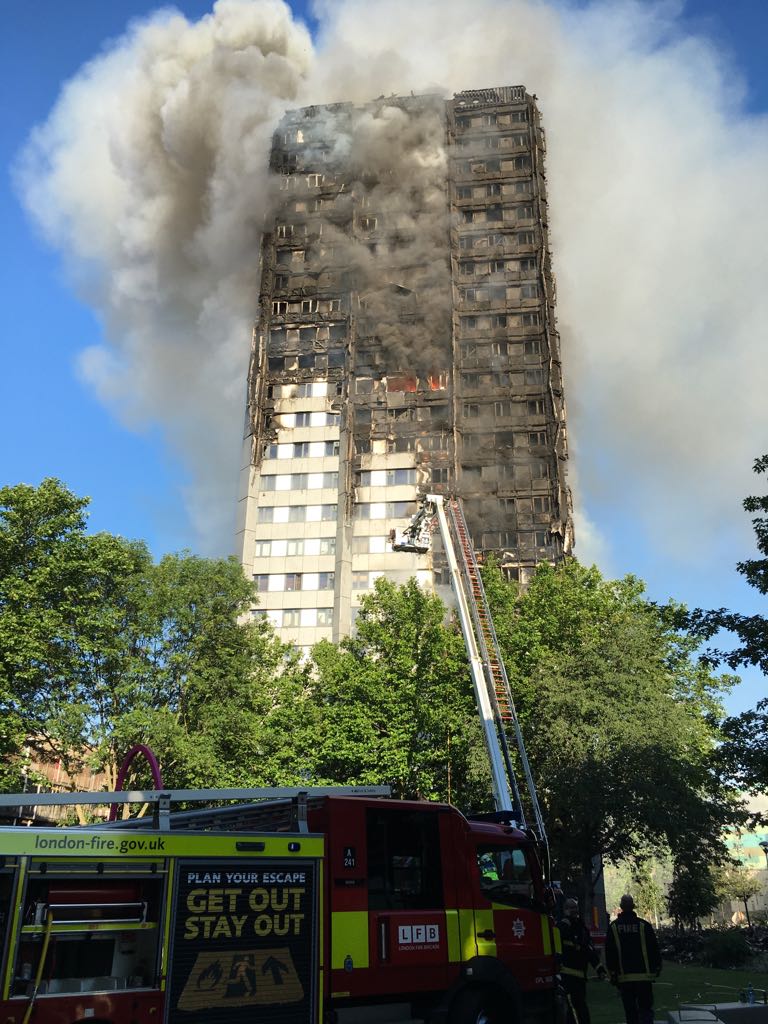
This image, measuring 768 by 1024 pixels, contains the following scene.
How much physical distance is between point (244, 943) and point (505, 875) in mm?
3671

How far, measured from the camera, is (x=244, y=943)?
8352 mm

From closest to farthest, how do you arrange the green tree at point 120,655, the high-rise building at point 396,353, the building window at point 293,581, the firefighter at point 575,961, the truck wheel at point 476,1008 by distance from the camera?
the truck wheel at point 476,1008 < the firefighter at point 575,961 < the green tree at point 120,655 < the building window at point 293,581 < the high-rise building at point 396,353

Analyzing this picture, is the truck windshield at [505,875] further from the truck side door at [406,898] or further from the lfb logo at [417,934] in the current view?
the lfb logo at [417,934]

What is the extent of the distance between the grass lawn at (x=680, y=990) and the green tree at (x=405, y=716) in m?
10.2

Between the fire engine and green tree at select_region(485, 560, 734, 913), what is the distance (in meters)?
16.0

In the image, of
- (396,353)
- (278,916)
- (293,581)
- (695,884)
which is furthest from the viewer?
(396,353)

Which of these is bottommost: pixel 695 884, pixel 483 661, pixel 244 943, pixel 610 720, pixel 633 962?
pixel 633 962

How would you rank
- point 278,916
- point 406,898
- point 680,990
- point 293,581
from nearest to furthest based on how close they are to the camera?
1. point 278,916
2. point 406,898
3. point 680,990
4. point 293,581

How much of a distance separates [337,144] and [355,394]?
27.2m

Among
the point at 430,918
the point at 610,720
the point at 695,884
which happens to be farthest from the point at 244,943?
the point at 695,884

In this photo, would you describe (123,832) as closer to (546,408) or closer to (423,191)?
(546,408)

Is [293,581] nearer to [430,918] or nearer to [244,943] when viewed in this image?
[430,918]

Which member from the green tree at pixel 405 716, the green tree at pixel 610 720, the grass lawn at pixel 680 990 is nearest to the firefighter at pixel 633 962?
the grass lawn at pixel 680 990

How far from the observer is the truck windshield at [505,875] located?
10289 millimetres
